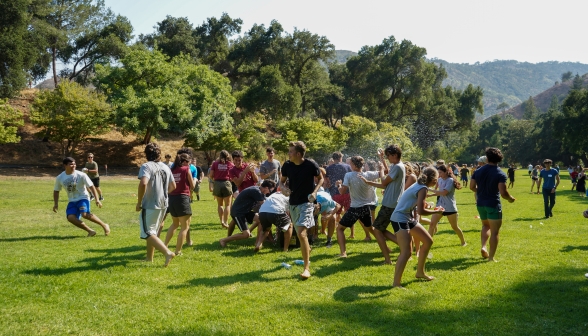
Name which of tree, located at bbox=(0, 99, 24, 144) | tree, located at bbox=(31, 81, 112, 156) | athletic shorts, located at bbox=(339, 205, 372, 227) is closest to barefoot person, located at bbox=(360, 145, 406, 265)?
athletic shorts, located at bbox=(339, 205, 372, 227)

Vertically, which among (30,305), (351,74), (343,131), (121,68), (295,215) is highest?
(351,74)

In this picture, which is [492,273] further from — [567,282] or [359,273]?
[359,273]

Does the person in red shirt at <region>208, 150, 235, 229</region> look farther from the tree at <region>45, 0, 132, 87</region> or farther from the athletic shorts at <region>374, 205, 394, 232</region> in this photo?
the tree at <region>45, 0, 132, 87</region>

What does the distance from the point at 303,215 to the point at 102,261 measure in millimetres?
3523

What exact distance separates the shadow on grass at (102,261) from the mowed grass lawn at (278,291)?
0.02 meters

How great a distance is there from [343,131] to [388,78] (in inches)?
586

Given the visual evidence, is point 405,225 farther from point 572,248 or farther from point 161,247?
point 572,248

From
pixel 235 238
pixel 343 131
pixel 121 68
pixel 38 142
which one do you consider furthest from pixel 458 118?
pixel 235 238

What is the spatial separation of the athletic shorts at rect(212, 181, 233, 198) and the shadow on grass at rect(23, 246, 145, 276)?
2562 millimetres

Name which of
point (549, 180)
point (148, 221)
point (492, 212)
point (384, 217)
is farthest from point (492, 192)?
point (549, 180)

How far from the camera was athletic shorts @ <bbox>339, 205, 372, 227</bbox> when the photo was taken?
8000 millimetres

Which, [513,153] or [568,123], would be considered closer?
[568,123]

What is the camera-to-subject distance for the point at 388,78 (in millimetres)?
57906

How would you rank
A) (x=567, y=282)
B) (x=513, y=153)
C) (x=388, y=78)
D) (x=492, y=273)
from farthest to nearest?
(x=513, y=153)
(x=388, y=78)
(x=492, y=273)
(x=567, y=282)
